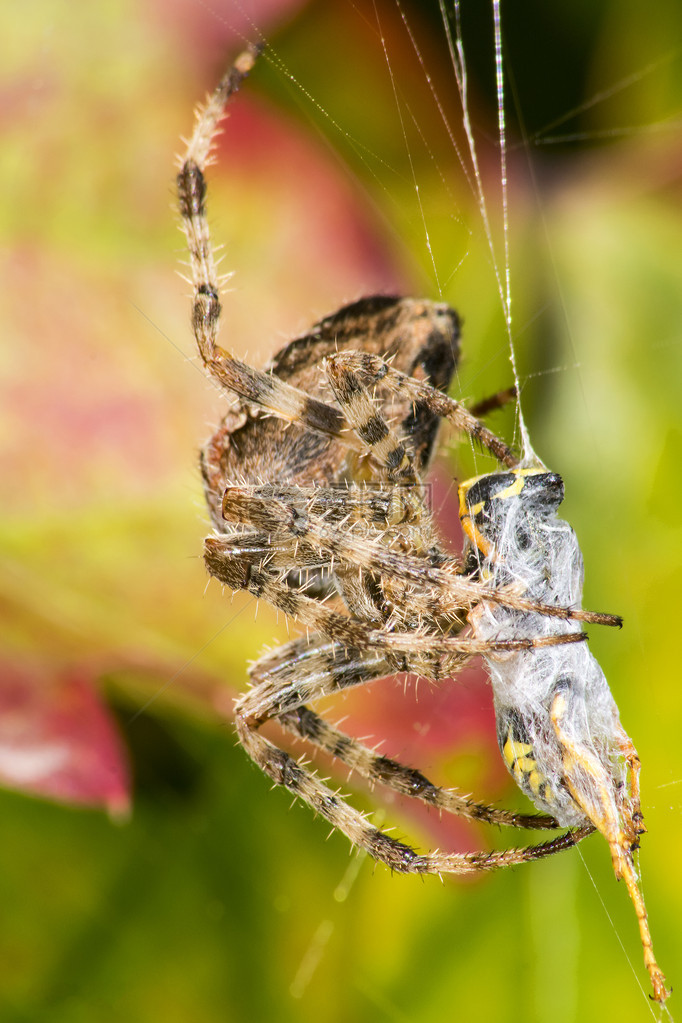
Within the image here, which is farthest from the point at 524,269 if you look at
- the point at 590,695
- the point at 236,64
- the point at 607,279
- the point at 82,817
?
the point at 82,817

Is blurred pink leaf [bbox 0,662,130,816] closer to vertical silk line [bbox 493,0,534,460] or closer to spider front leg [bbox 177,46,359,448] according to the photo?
spider front leg [bbox 177,46,359,448]

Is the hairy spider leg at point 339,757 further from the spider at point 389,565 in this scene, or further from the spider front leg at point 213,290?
the spider front leg at point 213,290

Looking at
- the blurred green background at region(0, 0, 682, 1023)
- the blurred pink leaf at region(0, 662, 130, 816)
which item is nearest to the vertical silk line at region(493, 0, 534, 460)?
the blurred green background at region(0, 0, 682, 1023)

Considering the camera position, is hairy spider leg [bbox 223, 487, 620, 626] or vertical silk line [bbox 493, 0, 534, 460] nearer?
hairy spider leg [bbox 223, 487, 620, 626]

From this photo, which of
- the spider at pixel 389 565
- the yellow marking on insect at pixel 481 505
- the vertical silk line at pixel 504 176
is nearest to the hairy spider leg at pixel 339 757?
the spider at pixel 389 565

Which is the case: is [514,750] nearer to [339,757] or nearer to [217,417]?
[339,757]
